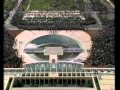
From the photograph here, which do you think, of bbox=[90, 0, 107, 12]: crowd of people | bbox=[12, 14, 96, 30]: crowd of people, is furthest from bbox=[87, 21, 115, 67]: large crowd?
bbox=[90, 0, 107, 12]: crowd of people

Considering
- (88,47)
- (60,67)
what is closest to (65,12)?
(88,47)

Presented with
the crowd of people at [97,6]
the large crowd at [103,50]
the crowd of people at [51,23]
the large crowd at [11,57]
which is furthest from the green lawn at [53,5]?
the large crowd at [11,57]

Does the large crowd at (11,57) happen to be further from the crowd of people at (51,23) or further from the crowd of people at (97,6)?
the crowd of people at (97,6)

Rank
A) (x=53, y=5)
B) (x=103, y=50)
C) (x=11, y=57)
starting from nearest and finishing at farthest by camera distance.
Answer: (x=11, y=57)
(x=103, y=50)
(x=53, y=5)

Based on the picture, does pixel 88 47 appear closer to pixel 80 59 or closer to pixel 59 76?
pixel 80 59

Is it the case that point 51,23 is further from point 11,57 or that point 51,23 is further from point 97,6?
point 11,57

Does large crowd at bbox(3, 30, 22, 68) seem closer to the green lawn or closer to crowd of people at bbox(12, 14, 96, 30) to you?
crowd of people at bbox(12, 14, 96, 30)

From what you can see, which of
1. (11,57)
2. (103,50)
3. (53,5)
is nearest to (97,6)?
(53,5)
